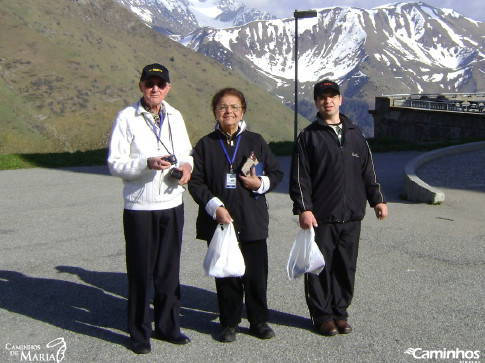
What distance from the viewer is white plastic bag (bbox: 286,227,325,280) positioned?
4.39 metres

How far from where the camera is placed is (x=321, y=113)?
454cm

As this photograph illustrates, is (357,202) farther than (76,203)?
No

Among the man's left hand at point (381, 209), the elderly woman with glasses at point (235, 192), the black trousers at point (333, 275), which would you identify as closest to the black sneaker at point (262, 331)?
the elderly woman with glasses at point (235, 192)

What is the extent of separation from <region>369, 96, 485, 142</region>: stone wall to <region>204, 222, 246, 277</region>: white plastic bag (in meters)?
18.7

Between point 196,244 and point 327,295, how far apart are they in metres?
3.11

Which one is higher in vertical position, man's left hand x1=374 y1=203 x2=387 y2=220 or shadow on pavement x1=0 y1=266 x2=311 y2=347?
man's left hand x1=374 y1=203 x2=387 y2=220

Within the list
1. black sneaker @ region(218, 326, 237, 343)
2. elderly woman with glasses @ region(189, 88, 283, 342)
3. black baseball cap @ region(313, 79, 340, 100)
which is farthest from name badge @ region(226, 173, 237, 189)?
black sneaker @ region(218, 326, 237, 343)

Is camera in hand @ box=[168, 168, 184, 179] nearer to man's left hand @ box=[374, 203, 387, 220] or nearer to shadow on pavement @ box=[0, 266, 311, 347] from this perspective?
shadow on pavement @ box=[0, 266, 311, 347]

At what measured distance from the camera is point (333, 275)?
464 centimetres

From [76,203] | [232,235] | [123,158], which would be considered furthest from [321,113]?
[76,203]

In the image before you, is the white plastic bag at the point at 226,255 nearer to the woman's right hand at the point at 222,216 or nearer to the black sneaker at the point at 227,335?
the woman's right hand at the point at 222,216

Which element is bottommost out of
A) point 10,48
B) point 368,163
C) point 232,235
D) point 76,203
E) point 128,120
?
point 76,203

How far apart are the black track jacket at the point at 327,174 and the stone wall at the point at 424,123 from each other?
18195 millimetres

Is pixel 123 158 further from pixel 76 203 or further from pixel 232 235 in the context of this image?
pixel 76 203
